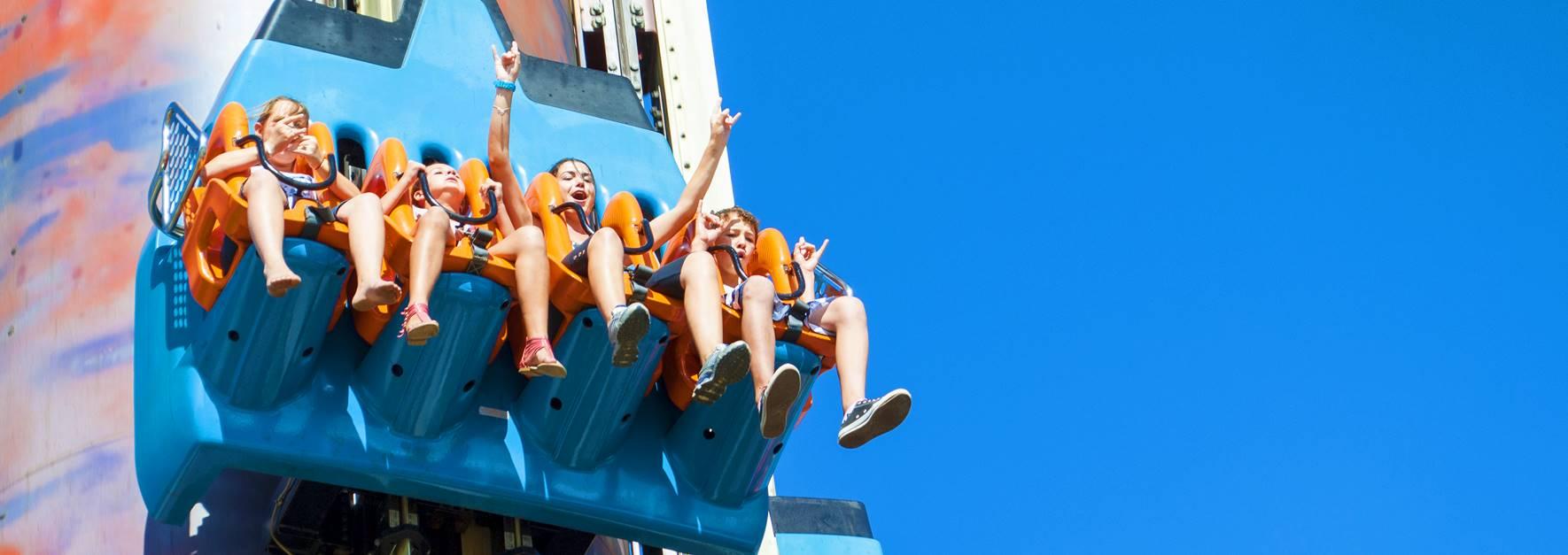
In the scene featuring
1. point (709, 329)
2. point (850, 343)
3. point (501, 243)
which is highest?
point (850, 343)

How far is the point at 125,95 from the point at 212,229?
9.19 ft

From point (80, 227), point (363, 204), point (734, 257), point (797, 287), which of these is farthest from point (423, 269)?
point (80, 227)

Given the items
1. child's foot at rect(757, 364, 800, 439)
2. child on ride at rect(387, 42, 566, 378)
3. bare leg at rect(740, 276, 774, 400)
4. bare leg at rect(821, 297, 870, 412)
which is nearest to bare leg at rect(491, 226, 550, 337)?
child on ride at rect(387, 42, 566, 378)

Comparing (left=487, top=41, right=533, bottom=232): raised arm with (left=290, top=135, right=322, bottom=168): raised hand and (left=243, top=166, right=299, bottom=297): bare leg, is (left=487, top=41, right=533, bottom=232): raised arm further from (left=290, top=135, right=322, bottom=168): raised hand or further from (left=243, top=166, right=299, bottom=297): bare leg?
(left=243, top=166, right=299, bottom=297): bare leg

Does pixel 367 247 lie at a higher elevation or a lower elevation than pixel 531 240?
lower

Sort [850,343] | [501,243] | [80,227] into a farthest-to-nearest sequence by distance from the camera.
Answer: [80,227], [850,343], [501,243]

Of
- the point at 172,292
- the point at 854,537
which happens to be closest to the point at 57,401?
the point at 172,292

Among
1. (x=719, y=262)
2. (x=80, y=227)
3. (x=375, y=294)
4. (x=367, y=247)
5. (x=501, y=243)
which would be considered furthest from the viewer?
(x=80, y=227)

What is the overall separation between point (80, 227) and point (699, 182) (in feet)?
10.8

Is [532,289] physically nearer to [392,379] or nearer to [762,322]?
[392,379]

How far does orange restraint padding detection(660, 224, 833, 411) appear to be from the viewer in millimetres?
10234

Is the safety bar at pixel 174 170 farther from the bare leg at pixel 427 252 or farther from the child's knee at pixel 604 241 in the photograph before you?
the child's knee at pixel 604 241

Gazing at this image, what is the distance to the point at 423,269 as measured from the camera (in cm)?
920

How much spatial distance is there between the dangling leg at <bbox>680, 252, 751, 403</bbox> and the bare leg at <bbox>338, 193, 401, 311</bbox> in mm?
1204
